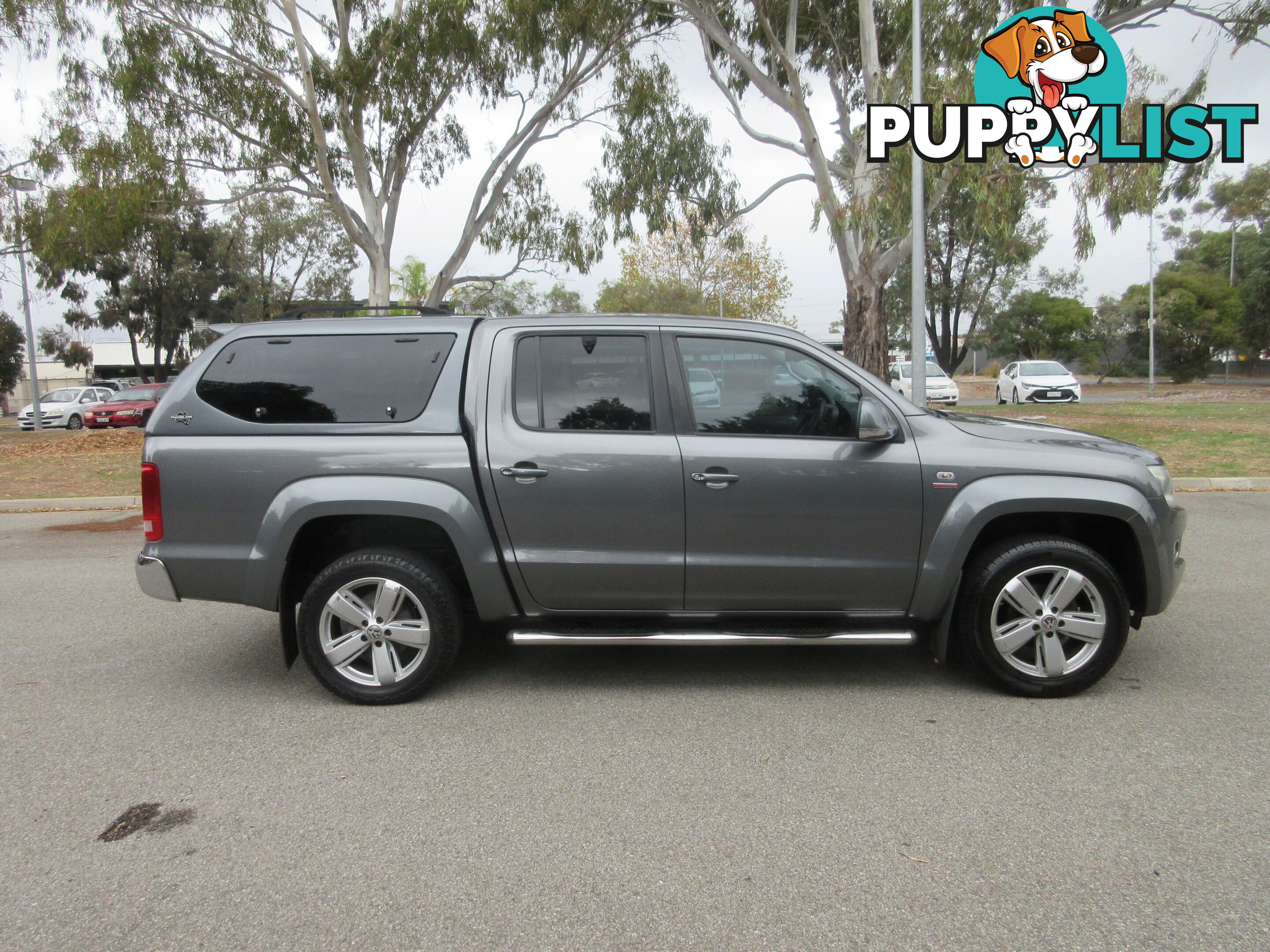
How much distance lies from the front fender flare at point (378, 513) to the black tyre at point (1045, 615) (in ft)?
7.40

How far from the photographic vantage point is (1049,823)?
3.23 m

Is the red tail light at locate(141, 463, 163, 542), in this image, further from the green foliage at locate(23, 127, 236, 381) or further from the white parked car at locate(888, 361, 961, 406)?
the white parked car at locate(888, 361, 961, 406)

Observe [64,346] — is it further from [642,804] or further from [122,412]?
[642,804]

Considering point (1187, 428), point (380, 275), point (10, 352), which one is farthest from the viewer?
point (10, 352)

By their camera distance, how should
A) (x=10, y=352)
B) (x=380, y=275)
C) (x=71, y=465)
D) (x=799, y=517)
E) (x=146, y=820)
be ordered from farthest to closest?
1. (x=10, y=352)
2. (x=380, y=275)
3. (x=71, y=465)
4. (x=799, y=517)
5. (x=146, y=820)

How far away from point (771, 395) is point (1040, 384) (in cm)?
2669

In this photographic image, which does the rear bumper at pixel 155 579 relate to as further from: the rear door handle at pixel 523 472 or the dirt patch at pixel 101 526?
the dirt patch at pixel 101 526

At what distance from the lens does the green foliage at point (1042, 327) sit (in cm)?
4744

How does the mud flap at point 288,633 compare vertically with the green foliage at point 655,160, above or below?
below

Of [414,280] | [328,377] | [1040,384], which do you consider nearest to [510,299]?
[414,280]

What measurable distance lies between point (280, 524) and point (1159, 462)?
4.18 m

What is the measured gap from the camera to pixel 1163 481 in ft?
14.7

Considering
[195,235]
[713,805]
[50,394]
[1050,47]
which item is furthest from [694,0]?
[195,235]

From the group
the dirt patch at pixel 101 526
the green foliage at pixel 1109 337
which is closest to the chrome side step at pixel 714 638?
the dirt patch at pixel 101 526
